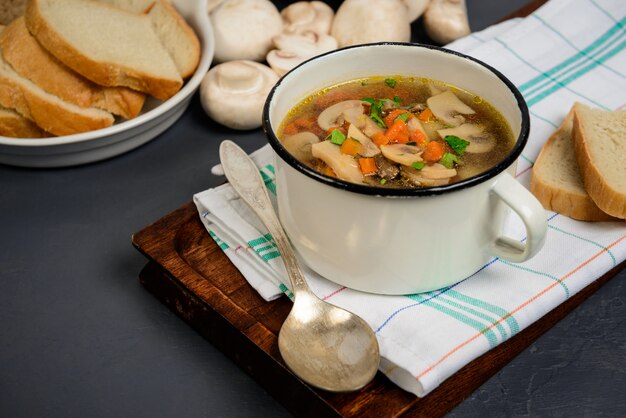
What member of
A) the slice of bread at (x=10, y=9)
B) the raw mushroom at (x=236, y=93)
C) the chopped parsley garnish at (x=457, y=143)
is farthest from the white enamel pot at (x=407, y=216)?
the slice of bread at (x=10, y=9)

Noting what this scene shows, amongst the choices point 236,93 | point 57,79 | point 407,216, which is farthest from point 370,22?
point 407,216

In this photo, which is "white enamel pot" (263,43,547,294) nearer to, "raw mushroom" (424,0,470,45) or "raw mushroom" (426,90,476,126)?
"raw mushroom" (426,90,476,126)

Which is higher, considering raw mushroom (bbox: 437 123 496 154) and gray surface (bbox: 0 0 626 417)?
raw mushroom (bbox: 437 123 496 154)

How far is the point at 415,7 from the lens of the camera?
8.21 feet

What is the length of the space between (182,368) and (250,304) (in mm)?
210

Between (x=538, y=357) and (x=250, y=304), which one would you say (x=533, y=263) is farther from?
(x=250, y=304)

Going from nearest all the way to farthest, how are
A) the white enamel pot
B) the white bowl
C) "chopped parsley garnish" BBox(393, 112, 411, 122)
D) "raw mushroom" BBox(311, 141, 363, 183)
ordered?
1. the white enamel pot
2. "raw mushroom" BBox(311, 141, 363, 183)
3. "chopped parsley garnish" BBox(393, 112, 411, 122)
4. the white bowl

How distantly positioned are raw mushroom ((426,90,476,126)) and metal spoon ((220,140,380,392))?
43 centimetres

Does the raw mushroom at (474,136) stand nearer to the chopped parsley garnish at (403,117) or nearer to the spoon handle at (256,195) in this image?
the chopped parsley garnish at (403,117)

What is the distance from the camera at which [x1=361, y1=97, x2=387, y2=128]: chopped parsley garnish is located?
1.54 metres

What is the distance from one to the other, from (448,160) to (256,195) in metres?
0.43

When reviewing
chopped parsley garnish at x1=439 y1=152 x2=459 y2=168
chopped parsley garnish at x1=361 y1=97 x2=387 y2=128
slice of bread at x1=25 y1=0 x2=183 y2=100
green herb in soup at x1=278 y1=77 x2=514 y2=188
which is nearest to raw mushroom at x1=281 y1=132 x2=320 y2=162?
green herb in soup at x1=278 y1=77 x2=514 y2=188

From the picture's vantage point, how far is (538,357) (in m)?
1.53

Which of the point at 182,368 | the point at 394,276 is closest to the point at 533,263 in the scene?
the point at 394,276
